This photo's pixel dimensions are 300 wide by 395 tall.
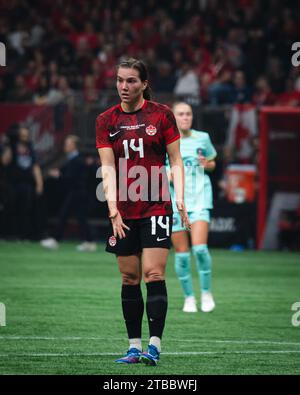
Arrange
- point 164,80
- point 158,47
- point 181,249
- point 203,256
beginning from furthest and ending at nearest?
1. point 158,47
2. point 164,80
3. point 203,256
4. point 181,249

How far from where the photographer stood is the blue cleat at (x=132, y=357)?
8531 mm

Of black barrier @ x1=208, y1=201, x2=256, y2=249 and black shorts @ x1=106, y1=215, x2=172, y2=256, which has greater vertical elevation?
black shorts @ x1=106, y1=215, x2=172, y2=256

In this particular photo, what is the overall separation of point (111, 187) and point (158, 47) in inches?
720

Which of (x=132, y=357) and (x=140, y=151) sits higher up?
(x=140, y=151)

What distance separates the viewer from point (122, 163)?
8641 millimetres

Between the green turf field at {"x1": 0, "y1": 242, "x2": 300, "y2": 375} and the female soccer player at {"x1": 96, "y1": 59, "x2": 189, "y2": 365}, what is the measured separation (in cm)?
50

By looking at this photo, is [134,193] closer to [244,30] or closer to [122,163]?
[122,163]

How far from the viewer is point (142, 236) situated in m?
8.62

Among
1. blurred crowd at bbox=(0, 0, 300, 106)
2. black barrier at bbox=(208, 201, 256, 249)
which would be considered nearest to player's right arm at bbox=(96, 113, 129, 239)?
black barrier at bbox=(208, 201, 256, 249)

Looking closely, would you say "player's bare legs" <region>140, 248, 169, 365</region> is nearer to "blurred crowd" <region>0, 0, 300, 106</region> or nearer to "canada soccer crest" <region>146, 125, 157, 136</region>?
"canada soccer crest" <region>146, 125, 157, 136</region>

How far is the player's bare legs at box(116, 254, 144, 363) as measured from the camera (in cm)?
865

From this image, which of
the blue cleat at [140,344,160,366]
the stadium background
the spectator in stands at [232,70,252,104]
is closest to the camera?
the blue cleat at [140,344,160,366]

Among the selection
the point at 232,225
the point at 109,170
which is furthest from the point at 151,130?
the point at 232,225

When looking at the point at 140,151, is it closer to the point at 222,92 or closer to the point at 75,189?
the point at 75,189
